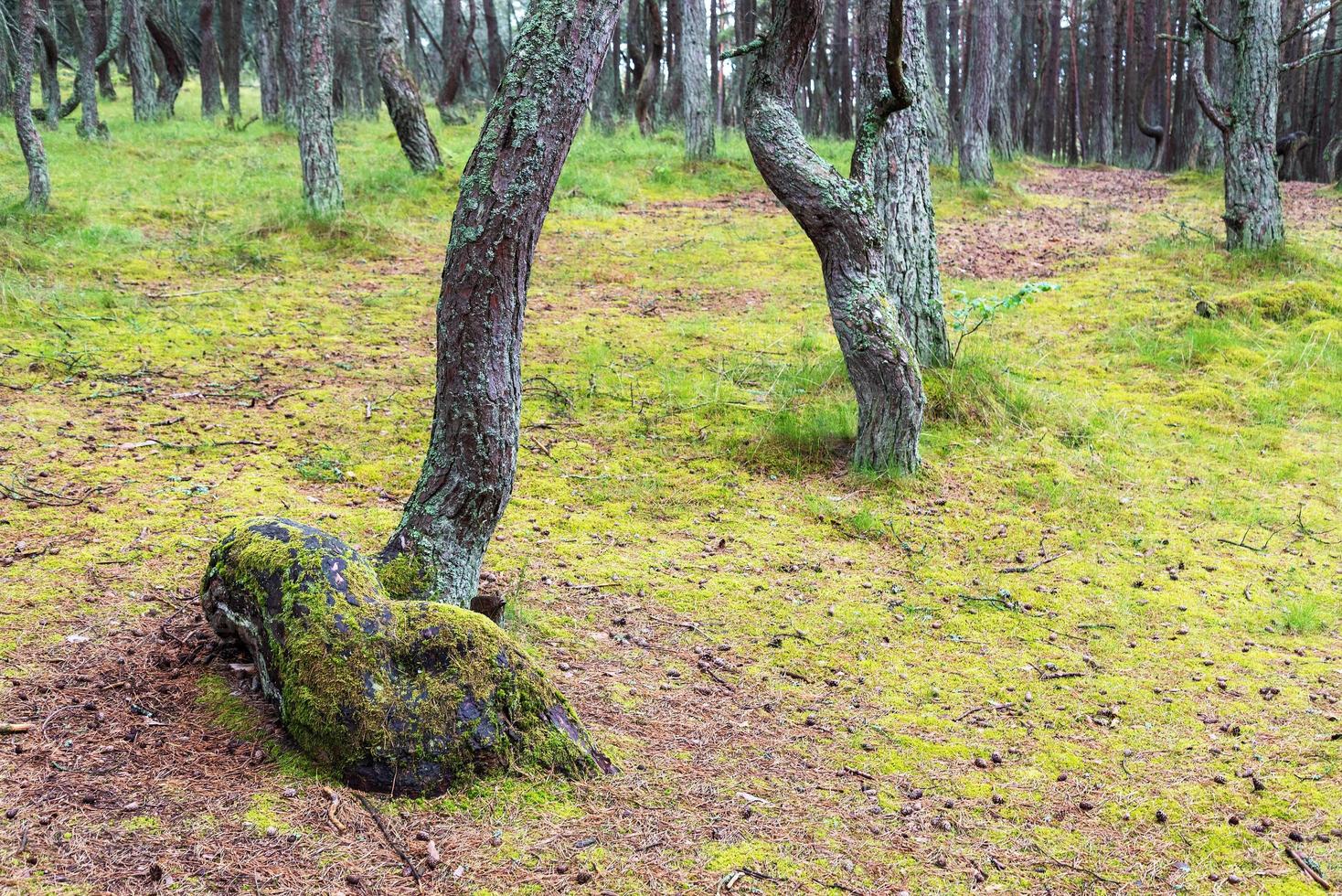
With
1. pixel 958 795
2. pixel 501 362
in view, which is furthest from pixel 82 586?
pixel 958 795

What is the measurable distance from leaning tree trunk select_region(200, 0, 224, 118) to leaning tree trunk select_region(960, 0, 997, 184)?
52.6 ft

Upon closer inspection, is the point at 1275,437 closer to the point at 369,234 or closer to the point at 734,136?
the point at 369,234

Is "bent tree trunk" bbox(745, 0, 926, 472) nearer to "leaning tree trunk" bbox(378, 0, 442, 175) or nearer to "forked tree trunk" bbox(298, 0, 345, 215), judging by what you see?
"forked tree trunk" bbox(298, 0, 345, 215)

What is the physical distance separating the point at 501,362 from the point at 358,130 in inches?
681

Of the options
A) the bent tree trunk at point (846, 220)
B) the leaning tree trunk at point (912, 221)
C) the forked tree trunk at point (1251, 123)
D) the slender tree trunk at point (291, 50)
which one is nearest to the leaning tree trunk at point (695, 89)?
the slender tree trunk at point (291, 50)

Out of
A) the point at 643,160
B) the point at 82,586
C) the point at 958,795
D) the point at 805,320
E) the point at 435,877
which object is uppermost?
the point at 643,160

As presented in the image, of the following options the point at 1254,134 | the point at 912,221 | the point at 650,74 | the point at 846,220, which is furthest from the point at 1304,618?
the point at 650,74

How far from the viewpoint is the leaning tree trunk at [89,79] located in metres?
15.3

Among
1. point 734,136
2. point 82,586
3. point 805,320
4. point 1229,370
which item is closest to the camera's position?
point 82,586

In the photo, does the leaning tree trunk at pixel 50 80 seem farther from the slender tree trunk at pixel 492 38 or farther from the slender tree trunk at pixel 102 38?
the slender tree trunk at pixel 492 38

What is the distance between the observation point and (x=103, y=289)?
873 cm

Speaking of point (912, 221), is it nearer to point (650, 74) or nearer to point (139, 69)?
point (650, 74)

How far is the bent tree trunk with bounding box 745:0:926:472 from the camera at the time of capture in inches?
240

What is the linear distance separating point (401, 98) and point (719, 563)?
10.3 meters
